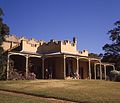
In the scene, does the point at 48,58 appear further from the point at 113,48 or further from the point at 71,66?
the point at 113,48

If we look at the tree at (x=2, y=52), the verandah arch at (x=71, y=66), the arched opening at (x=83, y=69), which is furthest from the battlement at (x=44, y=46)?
the tree at (x=2, y=52)

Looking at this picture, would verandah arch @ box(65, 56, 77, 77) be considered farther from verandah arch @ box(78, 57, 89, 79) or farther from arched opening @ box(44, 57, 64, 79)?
verandah arch @ box(78, 57, 89, 79)

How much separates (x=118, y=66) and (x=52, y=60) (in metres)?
20.4

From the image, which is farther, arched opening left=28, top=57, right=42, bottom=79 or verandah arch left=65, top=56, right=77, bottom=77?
verandah arch left=65, top=56, right=77, bottom=77

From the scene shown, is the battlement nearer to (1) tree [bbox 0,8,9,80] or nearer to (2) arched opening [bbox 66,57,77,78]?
(2) arched opening [bbox 66,57,77,78]

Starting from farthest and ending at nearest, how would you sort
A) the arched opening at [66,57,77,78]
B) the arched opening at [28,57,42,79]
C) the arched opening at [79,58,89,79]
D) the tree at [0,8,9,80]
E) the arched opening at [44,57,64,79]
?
the arched opening at [79,58,89,79] < the arched opening at [66,57,77,78] < the arched opening at [28,57,42,79] < the arched opening at [44,57,64,79] < the tree at [0,8,9,80]

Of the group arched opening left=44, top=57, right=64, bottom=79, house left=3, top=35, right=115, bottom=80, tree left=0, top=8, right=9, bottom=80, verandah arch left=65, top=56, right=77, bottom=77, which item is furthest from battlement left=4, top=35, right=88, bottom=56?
tree left=0, top=8, right=9, bottom=80

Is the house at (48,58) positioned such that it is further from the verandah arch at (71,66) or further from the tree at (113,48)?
the tree at (113,48)

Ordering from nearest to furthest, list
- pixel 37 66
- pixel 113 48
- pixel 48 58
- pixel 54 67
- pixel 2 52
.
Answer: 1. pixel 2 52
2. pixel 37 66
3. pixel 48 58
4. pixel 54 67
5. pixel 113 48

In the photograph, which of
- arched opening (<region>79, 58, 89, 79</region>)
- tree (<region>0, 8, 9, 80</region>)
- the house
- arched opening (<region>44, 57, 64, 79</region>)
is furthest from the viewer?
arched opening (<region>79, 58, 89, 79</region>)

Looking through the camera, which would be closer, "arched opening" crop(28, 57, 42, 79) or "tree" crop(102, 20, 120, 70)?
"arched opening" crop(28, 57, 42, 79)

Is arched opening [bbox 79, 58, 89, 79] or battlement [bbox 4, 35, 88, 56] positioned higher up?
battlement [bbox 4, 35, 88, 56]

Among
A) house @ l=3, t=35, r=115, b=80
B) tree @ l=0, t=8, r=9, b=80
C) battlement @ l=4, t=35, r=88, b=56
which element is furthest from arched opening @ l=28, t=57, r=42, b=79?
tree @ l=0, t=8, r=9, b=80

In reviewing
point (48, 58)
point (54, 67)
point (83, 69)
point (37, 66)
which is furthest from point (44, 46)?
point (83, 69)
